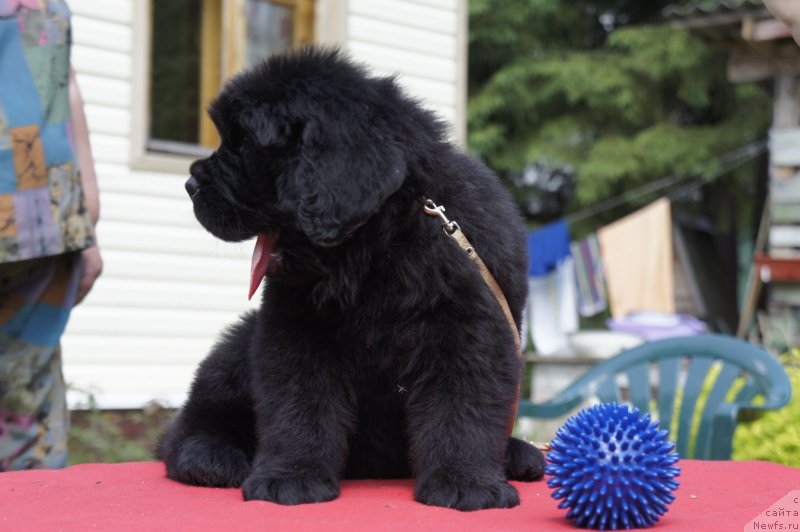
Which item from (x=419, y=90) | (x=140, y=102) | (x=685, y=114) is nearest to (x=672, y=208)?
(x=685, y=114)

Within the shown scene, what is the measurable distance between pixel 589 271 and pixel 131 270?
4447 millimetres

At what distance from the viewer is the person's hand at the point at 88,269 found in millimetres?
2881

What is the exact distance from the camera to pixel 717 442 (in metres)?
3.19

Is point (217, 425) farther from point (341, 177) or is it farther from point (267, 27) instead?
point (267, 27)

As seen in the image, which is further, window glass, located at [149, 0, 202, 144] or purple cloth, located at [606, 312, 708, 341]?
purple cloth, located at [606, 312, 708, 341]

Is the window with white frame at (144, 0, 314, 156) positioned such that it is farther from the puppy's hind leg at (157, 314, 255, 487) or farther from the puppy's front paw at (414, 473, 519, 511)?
the puppy's front paw at (414, 473, 519, 511)

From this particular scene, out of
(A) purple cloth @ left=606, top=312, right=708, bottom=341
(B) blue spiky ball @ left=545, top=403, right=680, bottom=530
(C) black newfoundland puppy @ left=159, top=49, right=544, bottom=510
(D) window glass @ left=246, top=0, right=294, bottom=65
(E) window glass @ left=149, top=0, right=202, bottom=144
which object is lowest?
(A) purple cloth @ left=606, top=312, right=708, bottom=341

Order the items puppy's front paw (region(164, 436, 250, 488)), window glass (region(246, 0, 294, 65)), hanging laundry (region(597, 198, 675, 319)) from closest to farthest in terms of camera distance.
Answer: puppy's front paw (region(164, 436, 250, 488)) → window glass (region(246, 0, 294, 65)) → hanging laundry (region(597, 198, 675, 319))

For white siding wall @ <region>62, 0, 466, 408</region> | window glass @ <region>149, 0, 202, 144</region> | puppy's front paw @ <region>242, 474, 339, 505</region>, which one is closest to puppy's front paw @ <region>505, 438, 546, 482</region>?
puppy's front paw @ <region>242, 474, 339, 505</region>

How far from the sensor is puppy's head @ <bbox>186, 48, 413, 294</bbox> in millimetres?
1813

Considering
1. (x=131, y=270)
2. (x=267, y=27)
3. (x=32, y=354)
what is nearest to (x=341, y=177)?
(x=32, y=354)

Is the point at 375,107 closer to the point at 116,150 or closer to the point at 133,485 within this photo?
the point at 133,485

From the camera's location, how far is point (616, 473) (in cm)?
158

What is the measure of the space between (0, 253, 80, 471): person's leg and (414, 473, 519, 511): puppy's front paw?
143cm
